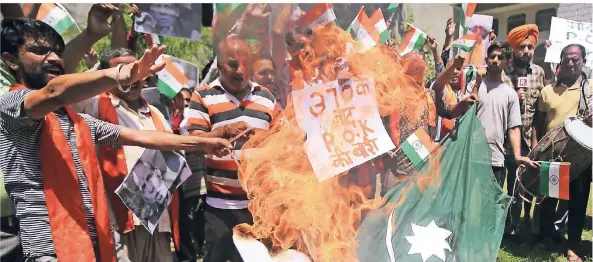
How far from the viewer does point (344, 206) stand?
366cm

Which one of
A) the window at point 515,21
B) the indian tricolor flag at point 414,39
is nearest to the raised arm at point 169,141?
the indian tricolor flag at point 414,39

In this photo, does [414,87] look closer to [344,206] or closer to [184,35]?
[344,206]

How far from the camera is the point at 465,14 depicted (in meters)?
5.64

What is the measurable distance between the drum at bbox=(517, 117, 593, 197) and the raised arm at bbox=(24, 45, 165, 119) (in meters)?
3.68

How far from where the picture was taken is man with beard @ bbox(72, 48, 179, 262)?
3.07m

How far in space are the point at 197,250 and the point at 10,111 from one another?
325 centimetres

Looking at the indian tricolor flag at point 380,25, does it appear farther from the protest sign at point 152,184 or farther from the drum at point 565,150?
the protest sign at point 152,184

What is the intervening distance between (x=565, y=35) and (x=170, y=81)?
4204 millimetres

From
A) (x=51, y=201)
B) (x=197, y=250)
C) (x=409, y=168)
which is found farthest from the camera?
(x=197, y=250)

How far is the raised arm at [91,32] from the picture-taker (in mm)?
2986

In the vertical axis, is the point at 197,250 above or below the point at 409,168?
below

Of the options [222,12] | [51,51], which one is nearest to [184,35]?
[222,12]

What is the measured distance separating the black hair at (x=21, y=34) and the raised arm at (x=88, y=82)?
16.1 inches

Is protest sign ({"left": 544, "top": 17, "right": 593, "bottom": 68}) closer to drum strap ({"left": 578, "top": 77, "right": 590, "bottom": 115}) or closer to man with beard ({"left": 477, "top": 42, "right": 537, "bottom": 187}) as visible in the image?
drum strap ({"left": 578, "top": 77, "right": 590, "bottom": 115})
